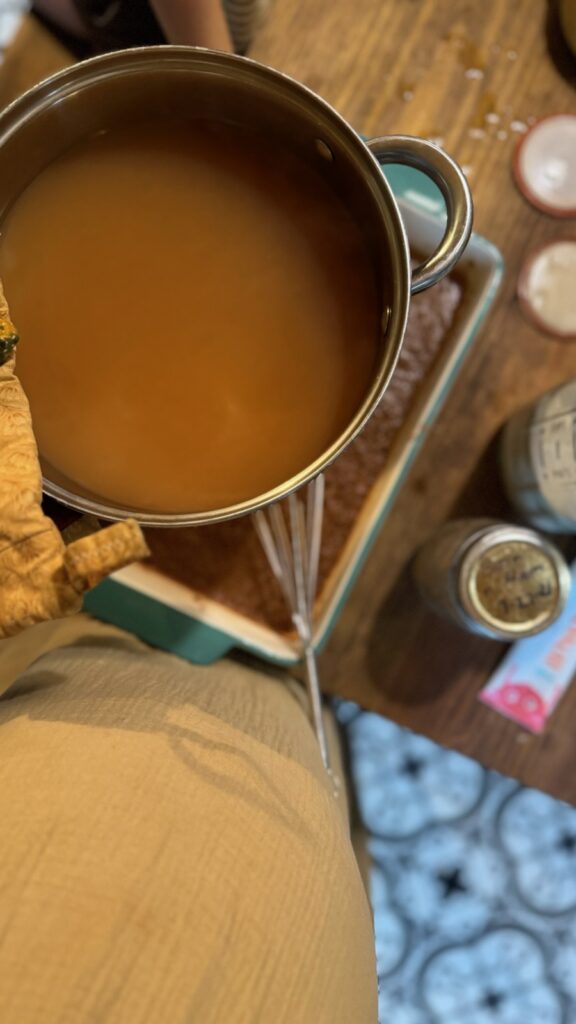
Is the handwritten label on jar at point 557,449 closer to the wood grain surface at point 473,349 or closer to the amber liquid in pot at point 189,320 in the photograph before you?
the wood grain surface at point 473,349

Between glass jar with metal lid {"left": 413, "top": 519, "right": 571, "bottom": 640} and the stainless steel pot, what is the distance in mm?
229

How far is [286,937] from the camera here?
409 mm

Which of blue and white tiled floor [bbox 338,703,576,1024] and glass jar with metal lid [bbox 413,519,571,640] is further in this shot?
blue and white tiled floor [bbox 338,703,576,1024]

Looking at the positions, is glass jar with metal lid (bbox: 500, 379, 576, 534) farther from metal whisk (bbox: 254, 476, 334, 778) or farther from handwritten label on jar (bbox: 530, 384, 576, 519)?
metal whisk (bbox: 254, 476, 334, 778)

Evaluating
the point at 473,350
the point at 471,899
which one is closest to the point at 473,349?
the point at 473,350

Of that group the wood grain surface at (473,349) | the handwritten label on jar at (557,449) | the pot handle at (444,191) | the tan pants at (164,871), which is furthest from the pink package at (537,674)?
the pot handle at (444,191)

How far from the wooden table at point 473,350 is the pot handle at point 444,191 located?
279 millimetres

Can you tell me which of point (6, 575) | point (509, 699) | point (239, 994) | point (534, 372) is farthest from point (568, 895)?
point (6, 575)

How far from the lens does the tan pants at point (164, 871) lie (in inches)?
14.3

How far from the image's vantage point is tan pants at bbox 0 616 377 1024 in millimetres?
362

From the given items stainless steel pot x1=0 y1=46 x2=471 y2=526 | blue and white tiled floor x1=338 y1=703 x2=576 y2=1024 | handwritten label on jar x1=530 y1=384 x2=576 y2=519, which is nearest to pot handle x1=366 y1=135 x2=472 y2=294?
stainless steel pot x1=0 y1=46 x2=471 y2=526

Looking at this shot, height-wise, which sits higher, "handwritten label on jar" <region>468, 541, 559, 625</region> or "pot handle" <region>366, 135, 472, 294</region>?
"pot handle" <region>366, 135, 472, 294</region>

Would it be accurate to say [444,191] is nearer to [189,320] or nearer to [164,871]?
[189,320]

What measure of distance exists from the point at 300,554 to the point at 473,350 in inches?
9.8
